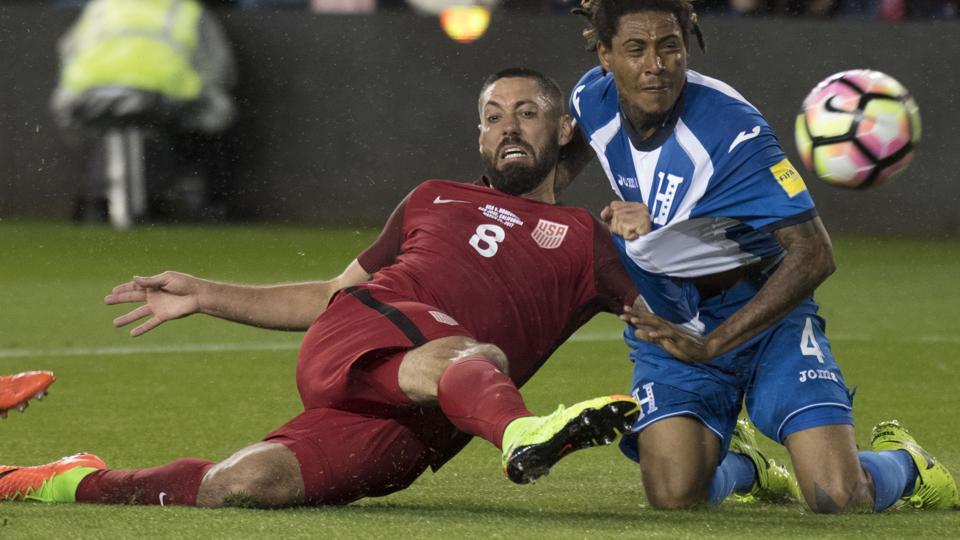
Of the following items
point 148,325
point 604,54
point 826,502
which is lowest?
point 826,502

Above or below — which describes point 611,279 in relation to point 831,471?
above

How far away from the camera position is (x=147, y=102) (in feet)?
54.4

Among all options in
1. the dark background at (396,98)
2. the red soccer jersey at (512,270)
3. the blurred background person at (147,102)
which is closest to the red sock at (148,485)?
the red soccer jersey at (512,270)

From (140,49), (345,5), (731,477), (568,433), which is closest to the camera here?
(568,433)

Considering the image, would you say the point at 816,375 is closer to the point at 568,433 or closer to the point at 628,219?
the point at 628,219

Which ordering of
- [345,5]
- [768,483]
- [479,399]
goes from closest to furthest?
1. [479,399]
2. [768,483]
3. [345,5]

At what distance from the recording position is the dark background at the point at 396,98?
1609cm

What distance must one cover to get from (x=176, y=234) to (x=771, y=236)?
1069cm

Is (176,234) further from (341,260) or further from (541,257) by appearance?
(541,257)

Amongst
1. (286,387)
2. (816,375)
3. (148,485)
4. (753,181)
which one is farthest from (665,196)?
(286,387)

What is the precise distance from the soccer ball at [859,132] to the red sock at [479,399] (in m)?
1.78

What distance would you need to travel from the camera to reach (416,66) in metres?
16.6

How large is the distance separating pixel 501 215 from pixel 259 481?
45.9 inches

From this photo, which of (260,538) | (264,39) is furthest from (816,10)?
(260,538)
